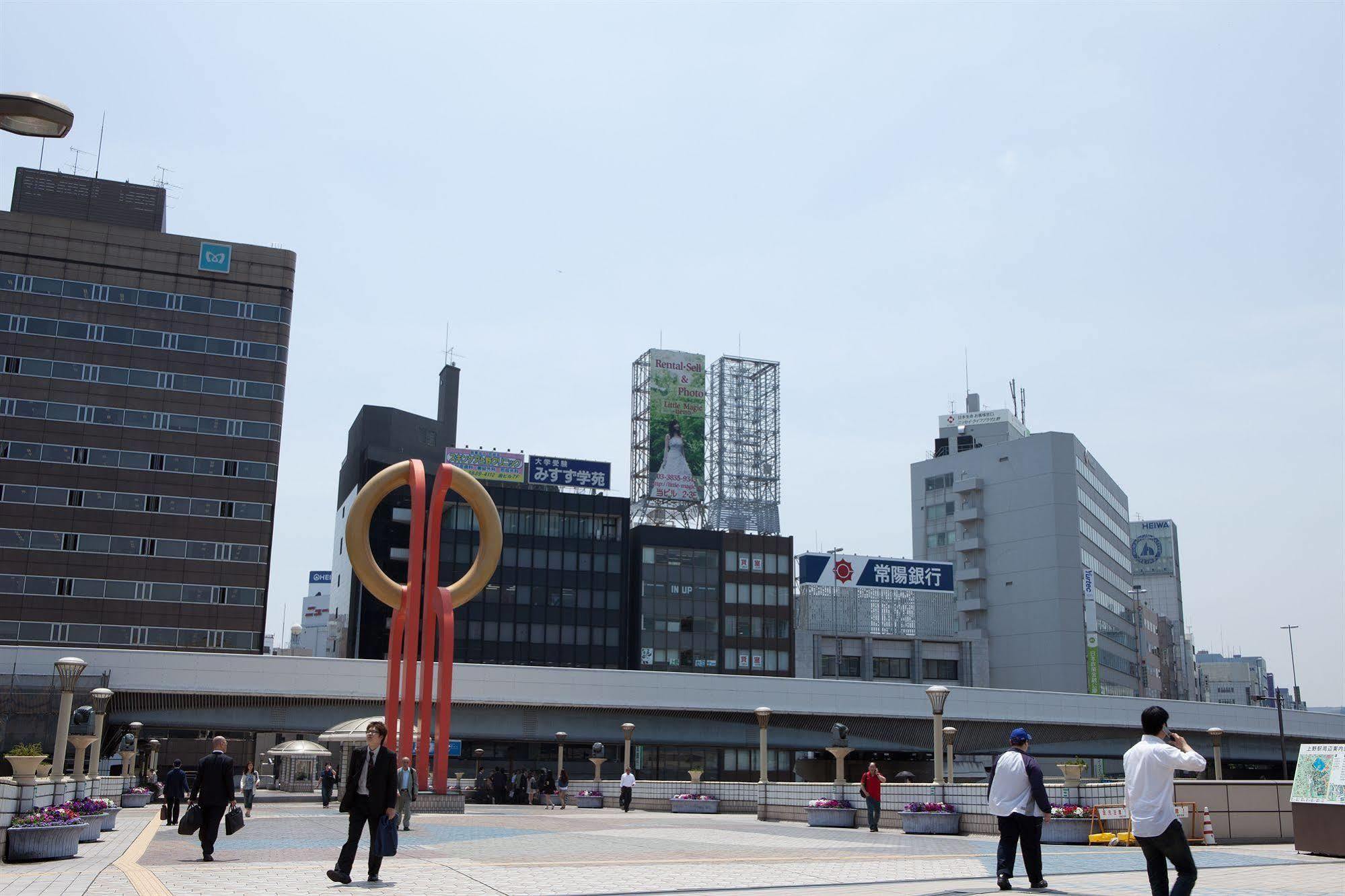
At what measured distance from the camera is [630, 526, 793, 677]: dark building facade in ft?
321

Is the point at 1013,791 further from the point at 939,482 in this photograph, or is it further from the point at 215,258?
the point at 939,482

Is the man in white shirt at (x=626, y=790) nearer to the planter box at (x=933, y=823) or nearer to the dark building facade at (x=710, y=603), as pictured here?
the planter box at (x=933, y=823)

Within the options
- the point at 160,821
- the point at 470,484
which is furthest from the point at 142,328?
the point at 160,821

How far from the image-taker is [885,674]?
333 feet

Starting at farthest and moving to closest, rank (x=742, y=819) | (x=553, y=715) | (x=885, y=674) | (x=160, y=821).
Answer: (x=885, y=674)
(x=553, y=715)
(x=742, y=819)
(x=160, y=821)

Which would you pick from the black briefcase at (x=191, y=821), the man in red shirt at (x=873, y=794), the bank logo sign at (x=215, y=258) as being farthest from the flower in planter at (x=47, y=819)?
A: the bank logo sign at (x=215, y=258)

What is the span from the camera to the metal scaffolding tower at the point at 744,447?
338ft

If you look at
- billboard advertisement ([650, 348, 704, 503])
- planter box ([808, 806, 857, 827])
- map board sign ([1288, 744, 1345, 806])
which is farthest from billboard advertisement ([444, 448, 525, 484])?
map board sign ([1288, 744, 1345, 806])

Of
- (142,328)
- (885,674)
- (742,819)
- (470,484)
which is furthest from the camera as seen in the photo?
(885,674)

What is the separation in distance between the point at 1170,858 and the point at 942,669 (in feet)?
324

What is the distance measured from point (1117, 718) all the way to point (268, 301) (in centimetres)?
6700

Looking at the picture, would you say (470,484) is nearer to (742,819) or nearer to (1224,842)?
(742,819)

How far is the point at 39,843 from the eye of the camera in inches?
666

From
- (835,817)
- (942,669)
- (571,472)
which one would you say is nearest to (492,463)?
(571,472)
